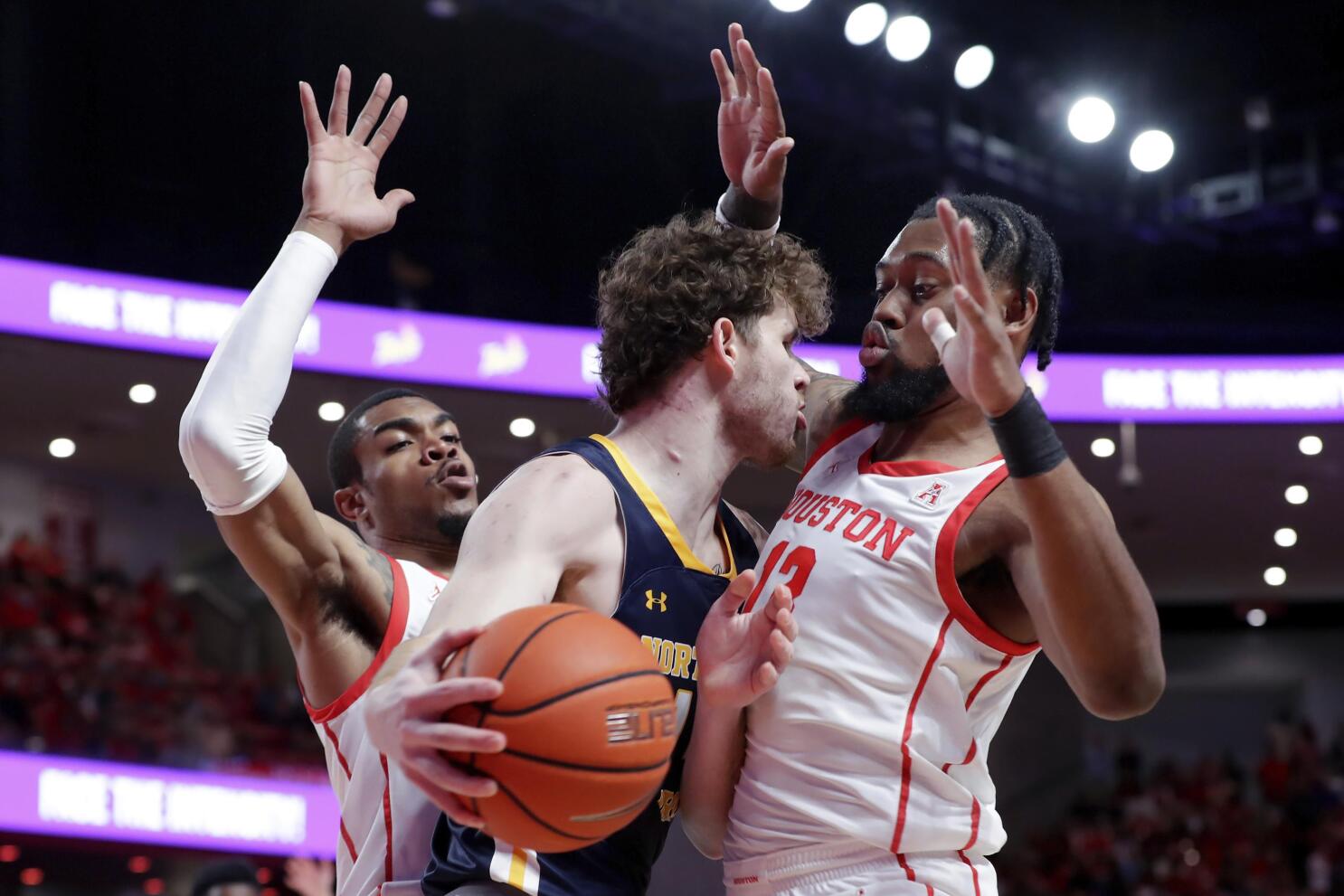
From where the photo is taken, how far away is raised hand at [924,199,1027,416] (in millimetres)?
2332

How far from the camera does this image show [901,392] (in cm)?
296

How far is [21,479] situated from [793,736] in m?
14.0

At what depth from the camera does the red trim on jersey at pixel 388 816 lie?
9.78 ft

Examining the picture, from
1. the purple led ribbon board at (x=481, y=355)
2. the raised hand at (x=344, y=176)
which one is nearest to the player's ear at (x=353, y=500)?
the raised hand at (x=344, y=176)

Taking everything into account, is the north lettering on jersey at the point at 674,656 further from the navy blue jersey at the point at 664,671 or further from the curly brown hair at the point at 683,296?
the curly brown hair at the point at 683,296

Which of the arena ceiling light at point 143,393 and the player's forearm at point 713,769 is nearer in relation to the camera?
the player's forearm at point 713,769

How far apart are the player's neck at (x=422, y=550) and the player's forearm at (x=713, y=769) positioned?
141 centimetres

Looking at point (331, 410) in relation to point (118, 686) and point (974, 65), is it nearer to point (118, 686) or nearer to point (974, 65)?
point (118, 686)

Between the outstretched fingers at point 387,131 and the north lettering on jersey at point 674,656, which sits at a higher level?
the outstretched fingers at point 387,131

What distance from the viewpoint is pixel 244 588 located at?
651 inches

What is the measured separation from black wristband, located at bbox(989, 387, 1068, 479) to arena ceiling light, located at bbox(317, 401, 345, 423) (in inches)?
412

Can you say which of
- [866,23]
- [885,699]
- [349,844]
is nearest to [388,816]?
[349,844]

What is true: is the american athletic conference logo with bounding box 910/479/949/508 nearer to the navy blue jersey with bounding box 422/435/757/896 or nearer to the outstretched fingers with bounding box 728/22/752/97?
the navy blue jersey with bounding box 422/435/757/896

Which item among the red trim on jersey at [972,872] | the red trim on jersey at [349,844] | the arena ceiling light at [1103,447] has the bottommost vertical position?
the arena ceiling light at [1103,447]
